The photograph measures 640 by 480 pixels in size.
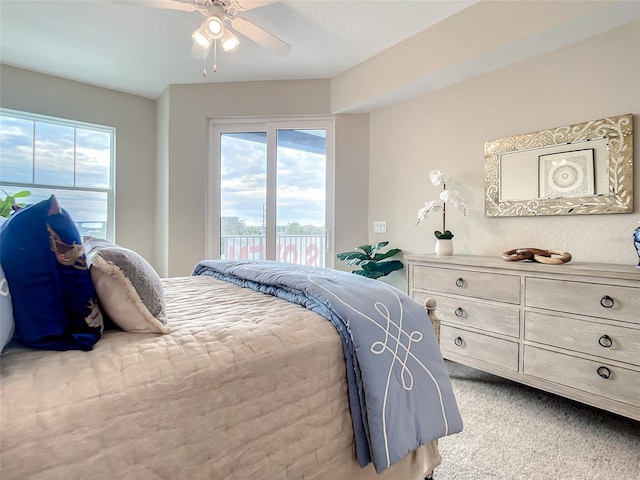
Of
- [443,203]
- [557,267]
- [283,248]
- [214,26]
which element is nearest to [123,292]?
[214,26]

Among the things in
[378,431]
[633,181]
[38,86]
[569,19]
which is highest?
[38,86]

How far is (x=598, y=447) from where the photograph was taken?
165 cm

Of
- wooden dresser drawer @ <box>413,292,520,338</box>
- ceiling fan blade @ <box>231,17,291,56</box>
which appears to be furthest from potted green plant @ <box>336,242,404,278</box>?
ceiling fan blade @ <box>231,17,291,56</box>

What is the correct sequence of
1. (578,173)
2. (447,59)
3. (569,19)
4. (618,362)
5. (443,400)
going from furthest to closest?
(447,59) → (578,173) → (569,19) → (618,362) → (443,400)

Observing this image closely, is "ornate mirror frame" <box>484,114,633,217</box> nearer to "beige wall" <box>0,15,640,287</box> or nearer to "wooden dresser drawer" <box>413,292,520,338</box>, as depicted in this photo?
"beige wall" <box>0,15,640,287</box>

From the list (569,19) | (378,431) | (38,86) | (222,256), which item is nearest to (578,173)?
(569,19)

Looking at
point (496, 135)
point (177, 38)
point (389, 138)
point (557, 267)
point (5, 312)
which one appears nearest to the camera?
point (5, 312)

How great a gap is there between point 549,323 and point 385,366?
1.28 meters

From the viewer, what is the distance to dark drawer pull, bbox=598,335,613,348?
64.3 inches

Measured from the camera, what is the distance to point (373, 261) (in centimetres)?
316

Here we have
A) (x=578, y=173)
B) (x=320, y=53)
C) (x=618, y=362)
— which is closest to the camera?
(x=618, y=362)

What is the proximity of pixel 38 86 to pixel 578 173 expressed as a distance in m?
4.87

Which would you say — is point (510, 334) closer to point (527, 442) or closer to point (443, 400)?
point (527, 442)

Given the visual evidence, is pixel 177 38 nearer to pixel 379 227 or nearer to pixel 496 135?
pixel 379 227
